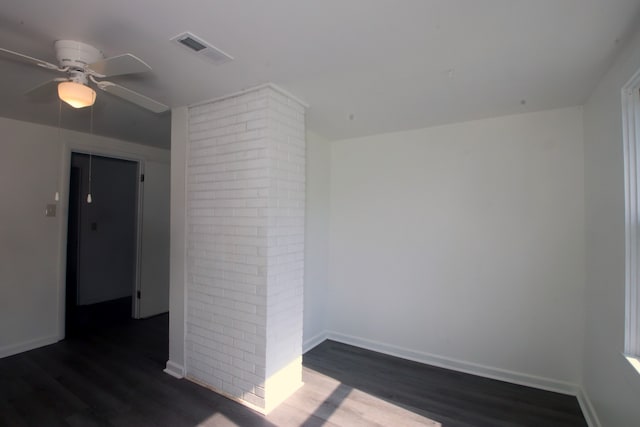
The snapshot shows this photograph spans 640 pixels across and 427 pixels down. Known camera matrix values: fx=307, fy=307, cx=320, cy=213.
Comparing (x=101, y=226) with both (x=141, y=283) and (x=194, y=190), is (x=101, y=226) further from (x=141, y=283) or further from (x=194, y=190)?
(x=194, y=190)

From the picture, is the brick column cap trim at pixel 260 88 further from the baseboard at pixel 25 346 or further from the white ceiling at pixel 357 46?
the baseboard at pixel 25 346

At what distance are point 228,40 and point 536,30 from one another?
1638mm

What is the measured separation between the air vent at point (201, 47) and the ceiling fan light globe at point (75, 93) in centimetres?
57

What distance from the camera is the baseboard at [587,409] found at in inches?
84.2

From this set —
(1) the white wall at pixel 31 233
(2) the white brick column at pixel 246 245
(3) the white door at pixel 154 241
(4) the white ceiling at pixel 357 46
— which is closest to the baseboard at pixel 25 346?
(1) the white wall at pixel 31 233

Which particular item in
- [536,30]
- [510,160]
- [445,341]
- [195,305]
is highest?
[536,30]

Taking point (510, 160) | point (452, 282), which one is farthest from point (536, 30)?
point (452, 282)

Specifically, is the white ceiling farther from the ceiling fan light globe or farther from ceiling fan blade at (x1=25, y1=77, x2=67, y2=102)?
the ceiling fan light globe

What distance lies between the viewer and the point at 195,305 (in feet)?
8.87

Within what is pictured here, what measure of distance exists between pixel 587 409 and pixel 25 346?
17.0 feet

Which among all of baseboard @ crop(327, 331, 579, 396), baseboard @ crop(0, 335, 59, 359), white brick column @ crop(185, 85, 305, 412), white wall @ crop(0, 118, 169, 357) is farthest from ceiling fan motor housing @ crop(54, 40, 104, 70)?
baseboard @ crop(327, 331, 579, 396)

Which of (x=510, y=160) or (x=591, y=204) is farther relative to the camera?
(x=510, y=160)

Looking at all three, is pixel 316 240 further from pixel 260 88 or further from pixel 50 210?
pixel 50 210

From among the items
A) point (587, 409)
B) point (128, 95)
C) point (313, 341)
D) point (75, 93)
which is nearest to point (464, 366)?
point (587, 409)
